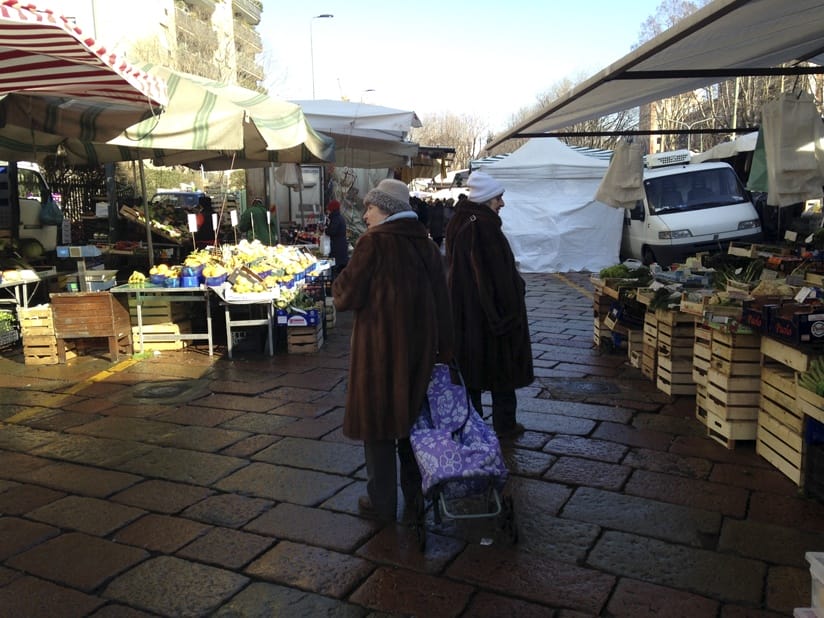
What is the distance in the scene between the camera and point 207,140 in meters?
6.46

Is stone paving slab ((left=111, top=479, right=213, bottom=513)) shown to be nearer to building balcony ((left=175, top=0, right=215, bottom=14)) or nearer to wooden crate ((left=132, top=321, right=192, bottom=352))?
wooden crate ((left=132, top=321, right=192, bottom=352))

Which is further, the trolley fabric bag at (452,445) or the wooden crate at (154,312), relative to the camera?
the wooden crate at (154,312)

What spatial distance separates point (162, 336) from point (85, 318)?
2.67 feet

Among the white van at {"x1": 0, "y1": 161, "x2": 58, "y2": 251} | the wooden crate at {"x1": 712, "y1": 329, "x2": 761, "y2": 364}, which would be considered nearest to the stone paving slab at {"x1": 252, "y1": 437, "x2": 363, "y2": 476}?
the wooden crate at {"x1": 712, "y1": 329, "x2": 761, "y2": 364}

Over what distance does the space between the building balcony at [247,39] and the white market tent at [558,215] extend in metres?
29.9

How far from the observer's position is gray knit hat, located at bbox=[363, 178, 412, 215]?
3.34 metres

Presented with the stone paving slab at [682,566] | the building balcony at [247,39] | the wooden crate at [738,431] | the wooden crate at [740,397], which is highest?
the building balcony at [247,39]

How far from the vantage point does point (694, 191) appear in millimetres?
13508

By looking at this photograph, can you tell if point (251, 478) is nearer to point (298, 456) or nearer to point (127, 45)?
point (298, 456)

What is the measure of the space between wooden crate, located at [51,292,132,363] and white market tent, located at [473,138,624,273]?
957 centimetres

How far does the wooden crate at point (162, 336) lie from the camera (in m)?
7.48

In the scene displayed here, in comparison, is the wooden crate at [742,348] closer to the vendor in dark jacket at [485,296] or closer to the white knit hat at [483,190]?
the vendor in dark jacket at [485,296]

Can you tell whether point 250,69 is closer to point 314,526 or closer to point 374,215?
point 374,215

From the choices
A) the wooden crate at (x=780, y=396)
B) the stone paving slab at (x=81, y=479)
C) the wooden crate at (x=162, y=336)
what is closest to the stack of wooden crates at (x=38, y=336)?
the wooden crate at (x=162, y=336)
